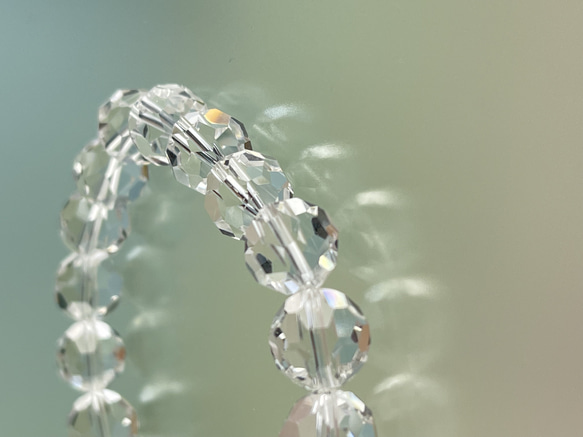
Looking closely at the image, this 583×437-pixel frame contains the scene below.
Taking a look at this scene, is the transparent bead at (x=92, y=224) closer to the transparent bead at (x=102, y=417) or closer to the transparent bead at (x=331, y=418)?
the transparent bead at (x=102, y=417)

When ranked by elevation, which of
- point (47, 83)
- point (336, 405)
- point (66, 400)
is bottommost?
point (336, 405)

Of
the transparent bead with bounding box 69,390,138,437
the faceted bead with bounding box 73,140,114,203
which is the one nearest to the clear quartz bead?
the faceted bead with bounding box 73,140,114,203

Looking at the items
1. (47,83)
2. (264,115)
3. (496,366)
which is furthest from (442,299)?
(47,83)

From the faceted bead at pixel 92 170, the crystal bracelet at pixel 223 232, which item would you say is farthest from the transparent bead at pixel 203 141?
the faceted bead at pixel 92 170

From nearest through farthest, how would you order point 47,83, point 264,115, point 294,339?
point 294,339, point 264,115, point 47,83

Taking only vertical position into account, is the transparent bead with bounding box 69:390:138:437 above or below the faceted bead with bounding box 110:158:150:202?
below

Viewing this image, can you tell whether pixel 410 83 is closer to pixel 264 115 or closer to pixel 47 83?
pixel 264 115

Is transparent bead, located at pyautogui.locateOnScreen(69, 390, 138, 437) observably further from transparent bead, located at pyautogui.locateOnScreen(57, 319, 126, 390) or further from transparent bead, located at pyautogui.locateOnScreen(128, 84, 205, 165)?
transparent bead, located at pyautogui.locateOnScreen(128, 84, 205, 165)
